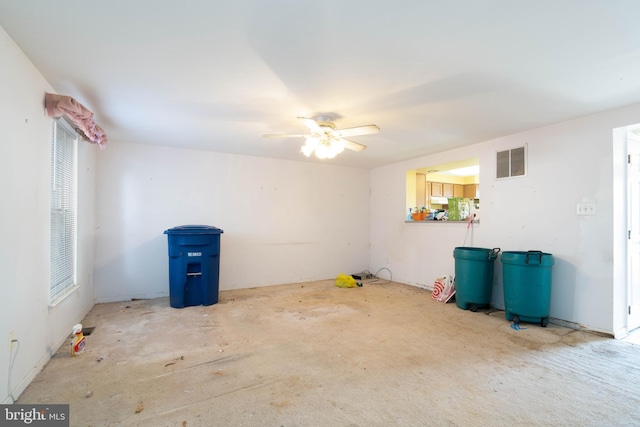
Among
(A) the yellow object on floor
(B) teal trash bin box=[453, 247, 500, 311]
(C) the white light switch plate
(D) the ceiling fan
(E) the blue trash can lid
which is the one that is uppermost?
(D) the ceiling fan

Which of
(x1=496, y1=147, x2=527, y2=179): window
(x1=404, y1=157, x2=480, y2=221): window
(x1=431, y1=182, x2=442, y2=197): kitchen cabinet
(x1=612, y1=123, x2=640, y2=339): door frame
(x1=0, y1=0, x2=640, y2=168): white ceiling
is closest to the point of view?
(x1=0, y1=0, x2=640, y2=168): white ceiling

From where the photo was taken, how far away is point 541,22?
161 centimetres

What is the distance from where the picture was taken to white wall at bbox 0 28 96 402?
1694 millimetres

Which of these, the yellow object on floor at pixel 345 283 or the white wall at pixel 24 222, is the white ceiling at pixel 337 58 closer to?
the white wall at pixel 24 222

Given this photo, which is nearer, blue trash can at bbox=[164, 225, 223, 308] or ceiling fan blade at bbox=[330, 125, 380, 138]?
ceiling fan blade at bbox=[330, 125, 380, 138]

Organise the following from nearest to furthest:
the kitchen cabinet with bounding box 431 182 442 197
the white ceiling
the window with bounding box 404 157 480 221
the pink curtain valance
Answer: the white ceiling, the pink curtain valance, the window with bounding box 404 157 480 221, the kitchen cabinet with bounding box 431 182 442 197

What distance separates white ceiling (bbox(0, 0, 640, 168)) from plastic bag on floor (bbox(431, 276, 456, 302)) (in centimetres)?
220

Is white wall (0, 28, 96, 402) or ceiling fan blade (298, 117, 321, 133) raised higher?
ceiling fan blade (298, 117, 321, 133)

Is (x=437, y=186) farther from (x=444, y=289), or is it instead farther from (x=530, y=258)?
(x=530, y=258)

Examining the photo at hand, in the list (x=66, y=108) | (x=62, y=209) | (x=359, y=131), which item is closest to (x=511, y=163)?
(x=359, y=131)

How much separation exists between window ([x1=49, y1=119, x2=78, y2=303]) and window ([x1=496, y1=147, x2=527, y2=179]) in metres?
4.80

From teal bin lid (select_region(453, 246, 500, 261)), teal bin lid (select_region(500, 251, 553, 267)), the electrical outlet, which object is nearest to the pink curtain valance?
the electrical outlet

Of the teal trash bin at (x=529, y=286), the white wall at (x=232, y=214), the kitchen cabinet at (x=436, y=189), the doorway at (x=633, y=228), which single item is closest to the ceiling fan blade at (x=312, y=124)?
the white wall at (x=232, y=214)

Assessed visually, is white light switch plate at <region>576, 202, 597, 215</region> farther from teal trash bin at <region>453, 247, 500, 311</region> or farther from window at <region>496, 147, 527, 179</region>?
teal trash bin at <region>453, 247, 500, 311</region>
